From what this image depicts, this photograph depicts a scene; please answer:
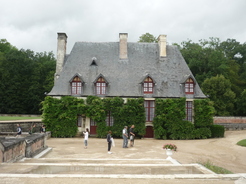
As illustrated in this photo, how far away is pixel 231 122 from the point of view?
4266 cm

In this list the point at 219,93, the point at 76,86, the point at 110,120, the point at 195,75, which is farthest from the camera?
the point at 195,75

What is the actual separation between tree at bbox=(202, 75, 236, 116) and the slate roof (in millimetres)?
17209

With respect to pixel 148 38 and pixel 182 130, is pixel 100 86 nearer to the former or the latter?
pixel 182 130

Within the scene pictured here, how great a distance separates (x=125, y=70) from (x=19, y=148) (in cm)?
1935

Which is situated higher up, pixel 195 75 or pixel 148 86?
pixel 195 75

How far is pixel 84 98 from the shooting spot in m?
27.6

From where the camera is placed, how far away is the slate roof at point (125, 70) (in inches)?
1103

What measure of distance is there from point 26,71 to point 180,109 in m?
39.7

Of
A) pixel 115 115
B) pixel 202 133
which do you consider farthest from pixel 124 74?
pixel 202 133

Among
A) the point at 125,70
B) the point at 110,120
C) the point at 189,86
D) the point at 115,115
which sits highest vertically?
the point at 125,70

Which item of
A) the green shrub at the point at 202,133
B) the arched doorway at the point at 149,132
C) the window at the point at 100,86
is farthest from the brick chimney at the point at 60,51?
the green shrub at the point at 202,133

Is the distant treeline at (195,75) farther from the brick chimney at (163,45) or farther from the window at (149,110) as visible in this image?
the window at (149,110)

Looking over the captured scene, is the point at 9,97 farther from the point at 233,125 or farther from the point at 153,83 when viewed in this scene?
the point at 233,125

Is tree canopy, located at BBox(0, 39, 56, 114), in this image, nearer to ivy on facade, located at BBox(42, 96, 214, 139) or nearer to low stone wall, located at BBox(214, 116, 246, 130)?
ivy on facade, located at BBox(42, 96, 214, 139)
